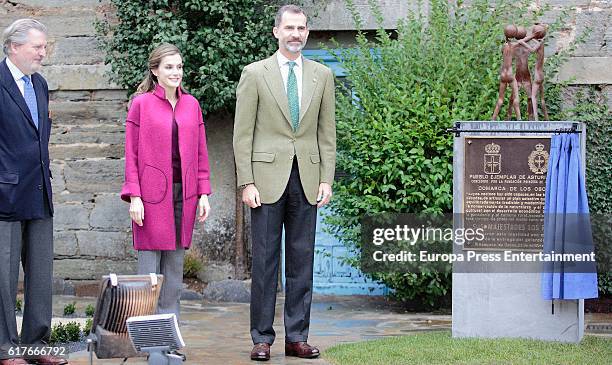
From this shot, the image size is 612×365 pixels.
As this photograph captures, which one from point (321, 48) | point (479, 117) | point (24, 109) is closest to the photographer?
point (24, 109)

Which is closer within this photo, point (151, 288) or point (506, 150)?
point (151, 288)

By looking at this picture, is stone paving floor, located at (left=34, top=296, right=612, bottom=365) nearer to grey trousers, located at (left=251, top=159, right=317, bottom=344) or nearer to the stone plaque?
grey trousers, located at (left=251, top=159, right=317, bottom=344)

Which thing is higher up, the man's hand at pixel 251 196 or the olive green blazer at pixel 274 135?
the olive green blazer at pixel 274 135

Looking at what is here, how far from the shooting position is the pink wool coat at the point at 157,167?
600cm

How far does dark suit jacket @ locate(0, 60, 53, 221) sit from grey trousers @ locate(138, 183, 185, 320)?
2.11 feet

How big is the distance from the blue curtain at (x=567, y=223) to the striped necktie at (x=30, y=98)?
3.14 m

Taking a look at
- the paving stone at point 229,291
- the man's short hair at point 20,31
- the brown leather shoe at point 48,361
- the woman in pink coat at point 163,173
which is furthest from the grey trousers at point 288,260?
the paving stone at point 229,291

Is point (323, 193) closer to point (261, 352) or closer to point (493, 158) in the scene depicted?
point (261, 352)

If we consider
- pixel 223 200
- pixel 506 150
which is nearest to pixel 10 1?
pixel 223 200

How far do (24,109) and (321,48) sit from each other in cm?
422

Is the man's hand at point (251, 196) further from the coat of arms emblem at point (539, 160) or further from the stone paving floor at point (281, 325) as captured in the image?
the coat of arms emblem at point (539, 160)

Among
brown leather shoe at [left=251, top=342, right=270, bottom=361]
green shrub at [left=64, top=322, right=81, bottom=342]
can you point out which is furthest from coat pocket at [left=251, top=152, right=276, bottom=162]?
green shrub at [left=64, top=322, right=81, bottom=342]

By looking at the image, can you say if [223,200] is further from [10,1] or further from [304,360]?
[304,360]

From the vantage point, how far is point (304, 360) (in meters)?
6.19
